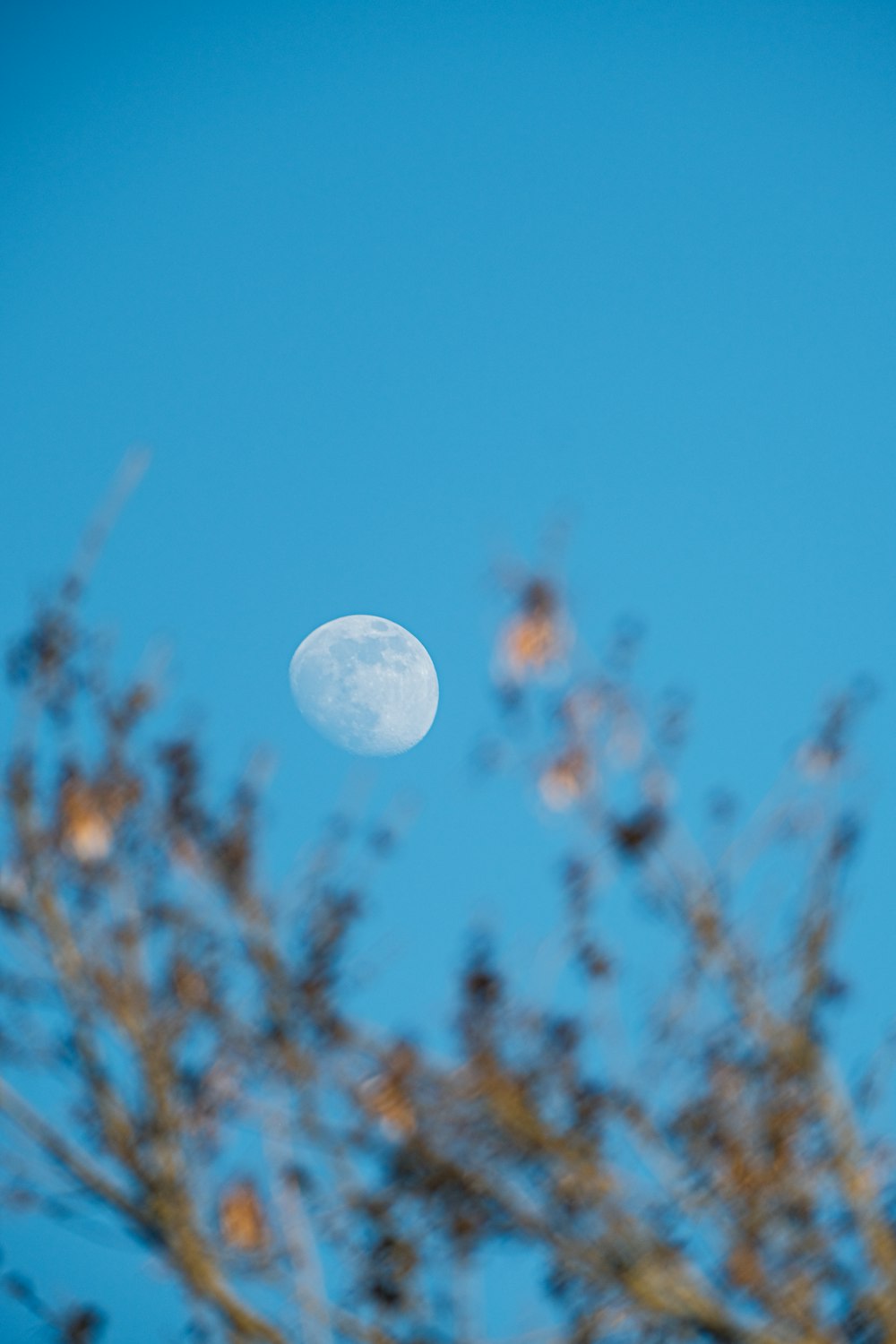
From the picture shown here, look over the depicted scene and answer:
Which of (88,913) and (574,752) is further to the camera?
(574,752)

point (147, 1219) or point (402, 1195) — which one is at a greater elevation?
point (402, 1195)

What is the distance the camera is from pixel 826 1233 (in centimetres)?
366

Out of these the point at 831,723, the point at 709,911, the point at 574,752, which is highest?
the point at 831,723

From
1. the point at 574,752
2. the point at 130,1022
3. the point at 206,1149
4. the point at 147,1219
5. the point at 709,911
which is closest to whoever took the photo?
the point at 147,1219

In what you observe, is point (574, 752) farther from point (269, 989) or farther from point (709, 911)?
point (269, 989)

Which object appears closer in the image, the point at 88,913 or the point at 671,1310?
the point at 671,1310

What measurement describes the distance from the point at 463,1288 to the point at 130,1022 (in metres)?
1.69

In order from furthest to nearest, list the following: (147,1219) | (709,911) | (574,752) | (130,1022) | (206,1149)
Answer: (574,752)
(709,911)
(206,1149)
(130,1022)
(147,1219)

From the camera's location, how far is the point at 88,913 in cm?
364

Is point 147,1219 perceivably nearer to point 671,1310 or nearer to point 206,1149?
point 206,1149

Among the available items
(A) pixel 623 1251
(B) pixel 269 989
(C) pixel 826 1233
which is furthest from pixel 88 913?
(C) pixel 826 1233

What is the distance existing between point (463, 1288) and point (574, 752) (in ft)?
7.05

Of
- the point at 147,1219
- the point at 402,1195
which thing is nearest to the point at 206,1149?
the point at 147,1219

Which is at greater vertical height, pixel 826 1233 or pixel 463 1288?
pixel 826 1233
